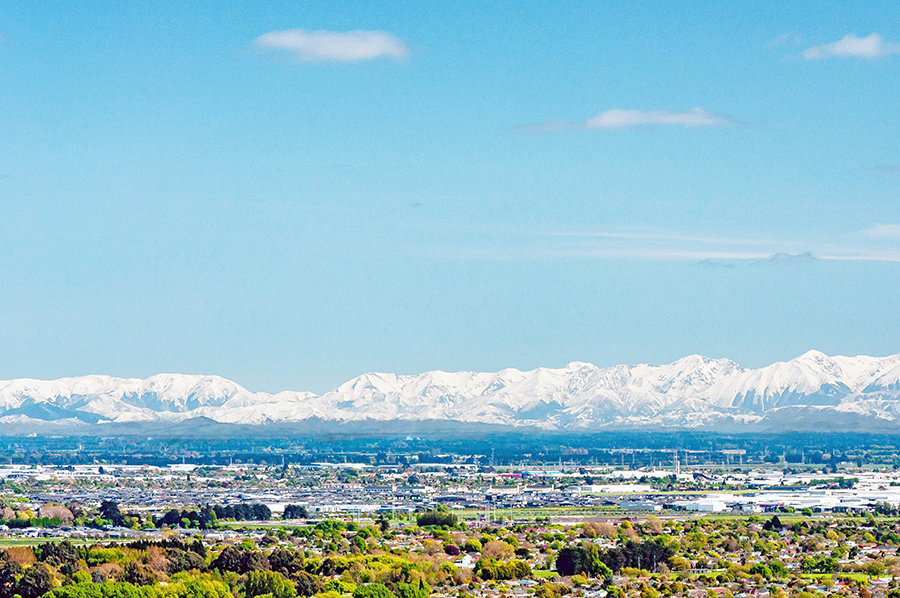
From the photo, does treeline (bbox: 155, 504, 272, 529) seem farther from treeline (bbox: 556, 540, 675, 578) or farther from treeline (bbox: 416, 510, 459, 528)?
treeline (bbox: 556, 540, 675, 578)

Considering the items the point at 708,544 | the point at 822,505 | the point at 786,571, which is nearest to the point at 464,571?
the point at 786,571

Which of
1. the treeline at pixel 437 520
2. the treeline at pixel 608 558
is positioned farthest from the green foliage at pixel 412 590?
the treeline at pixel 437 520

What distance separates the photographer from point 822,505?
461ft

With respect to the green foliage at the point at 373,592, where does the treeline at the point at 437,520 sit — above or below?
above

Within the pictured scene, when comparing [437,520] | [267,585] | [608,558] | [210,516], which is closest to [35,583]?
[267,585]

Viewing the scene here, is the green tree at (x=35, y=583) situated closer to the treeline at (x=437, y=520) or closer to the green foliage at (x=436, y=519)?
the treeline at (x=437, y=520)

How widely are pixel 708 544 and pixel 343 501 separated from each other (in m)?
56.5

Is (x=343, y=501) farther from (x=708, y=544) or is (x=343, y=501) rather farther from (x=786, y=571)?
(x=786, y=571)

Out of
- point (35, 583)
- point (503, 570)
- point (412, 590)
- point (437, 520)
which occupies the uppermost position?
point (437, 520)

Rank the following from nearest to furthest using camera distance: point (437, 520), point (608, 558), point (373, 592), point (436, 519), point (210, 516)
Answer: point (373, 592)
point (608, 558)
point (437, 520)
point (436, 519)
point (210, 516)

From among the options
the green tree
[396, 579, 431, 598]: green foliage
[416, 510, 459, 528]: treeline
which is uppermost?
[416, 510, 459, 528]: treeline

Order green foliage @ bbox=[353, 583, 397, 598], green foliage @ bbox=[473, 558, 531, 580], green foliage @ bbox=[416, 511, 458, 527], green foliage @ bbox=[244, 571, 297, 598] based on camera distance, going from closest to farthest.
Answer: green foliage @ bbox=[353, 583, 397, 598]
green foliage @ bbox=[244, 571, 297, 598]
green foliage @ bbox=[473, 558, 531, 580]
green foliage @ bbox=[416, 511, 458, 527]

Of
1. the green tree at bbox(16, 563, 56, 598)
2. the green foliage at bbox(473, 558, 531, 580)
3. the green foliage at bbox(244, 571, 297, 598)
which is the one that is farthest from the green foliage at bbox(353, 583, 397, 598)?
the green tree at bbox(16, 563, 56, 598)

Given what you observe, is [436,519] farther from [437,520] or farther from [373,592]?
[373,592]
